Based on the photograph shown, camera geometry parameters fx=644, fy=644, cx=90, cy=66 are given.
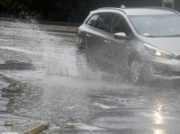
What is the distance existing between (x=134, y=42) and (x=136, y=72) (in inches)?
29.6

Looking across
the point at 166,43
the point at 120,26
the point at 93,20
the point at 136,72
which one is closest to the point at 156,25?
the point at 120,26

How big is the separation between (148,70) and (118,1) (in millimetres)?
31200

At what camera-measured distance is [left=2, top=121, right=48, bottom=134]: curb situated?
8409 mm

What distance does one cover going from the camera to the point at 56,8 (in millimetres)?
48406

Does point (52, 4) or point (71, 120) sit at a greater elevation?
point (71, 120)

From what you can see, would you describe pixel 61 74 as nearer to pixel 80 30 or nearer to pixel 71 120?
pixel 80 30

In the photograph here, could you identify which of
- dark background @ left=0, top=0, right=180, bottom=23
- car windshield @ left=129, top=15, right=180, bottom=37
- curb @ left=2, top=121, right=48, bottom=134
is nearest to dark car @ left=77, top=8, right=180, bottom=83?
car windshield @ left=129, top=15, right=180, bottom=37

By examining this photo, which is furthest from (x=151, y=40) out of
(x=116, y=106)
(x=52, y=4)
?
(x=52, y=4)

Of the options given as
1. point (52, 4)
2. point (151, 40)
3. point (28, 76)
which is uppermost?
point (151, 40)

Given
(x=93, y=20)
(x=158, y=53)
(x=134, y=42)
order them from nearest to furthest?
(x=158, y=53) < (x=134, y=42) < (x=93, y=20)

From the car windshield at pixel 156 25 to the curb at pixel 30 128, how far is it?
231 inches

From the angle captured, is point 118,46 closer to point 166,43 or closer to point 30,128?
point 166,43

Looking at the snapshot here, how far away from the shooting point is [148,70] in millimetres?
13523

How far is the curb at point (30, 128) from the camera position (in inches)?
331
